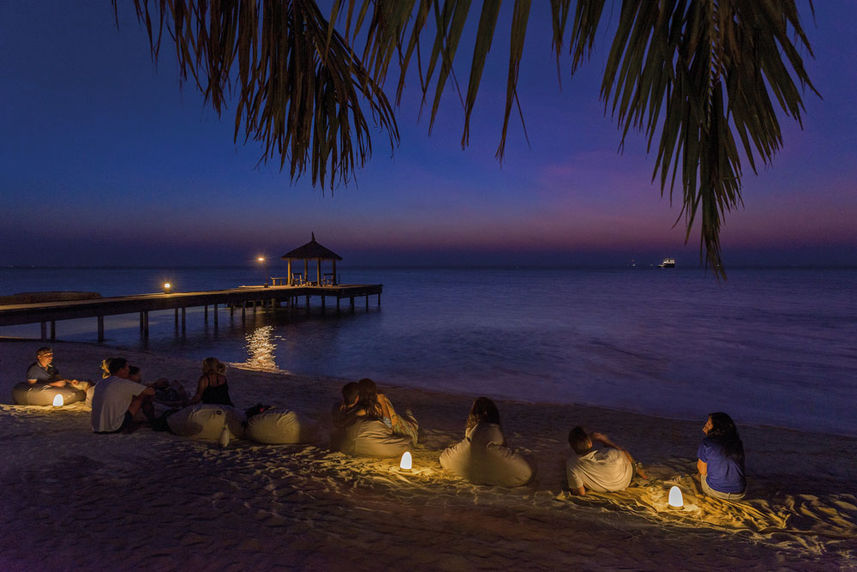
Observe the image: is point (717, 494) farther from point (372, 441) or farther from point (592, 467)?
point (372, 441)

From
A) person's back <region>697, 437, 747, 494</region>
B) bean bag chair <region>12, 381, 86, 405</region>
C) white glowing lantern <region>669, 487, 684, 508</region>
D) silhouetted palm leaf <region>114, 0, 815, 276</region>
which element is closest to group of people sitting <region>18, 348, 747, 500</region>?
person's back <region>697, 437, 747, 494</region>

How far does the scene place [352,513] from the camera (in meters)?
4.30

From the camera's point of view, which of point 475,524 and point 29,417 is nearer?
point 475,524

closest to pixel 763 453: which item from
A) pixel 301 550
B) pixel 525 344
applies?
pixel 301 550

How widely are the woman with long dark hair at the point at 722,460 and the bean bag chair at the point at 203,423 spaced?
5.14 metres

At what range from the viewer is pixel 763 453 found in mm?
7465

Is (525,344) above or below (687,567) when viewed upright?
below

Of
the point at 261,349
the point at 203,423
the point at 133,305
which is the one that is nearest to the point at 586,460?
the point at 203,423

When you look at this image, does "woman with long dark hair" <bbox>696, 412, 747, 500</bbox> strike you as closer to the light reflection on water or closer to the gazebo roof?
the light reflection on water

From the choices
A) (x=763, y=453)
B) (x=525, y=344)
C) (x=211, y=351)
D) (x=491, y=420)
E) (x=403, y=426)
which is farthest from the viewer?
(x=525, y=344)

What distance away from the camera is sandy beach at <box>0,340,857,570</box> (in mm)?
3627

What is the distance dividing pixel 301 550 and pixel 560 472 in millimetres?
3305

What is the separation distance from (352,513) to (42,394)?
231 inches

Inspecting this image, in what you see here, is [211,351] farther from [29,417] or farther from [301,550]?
[301,550]
